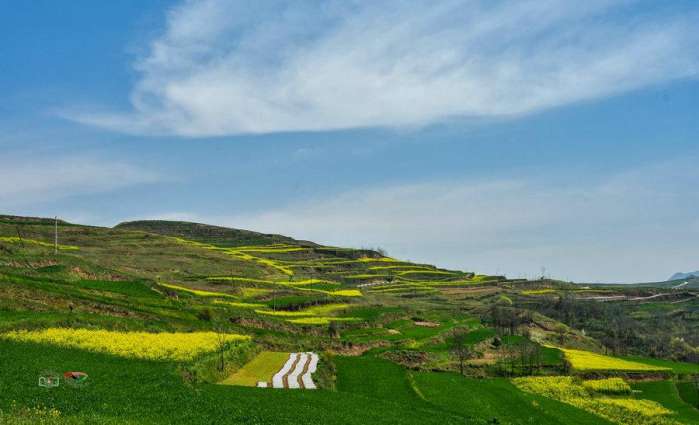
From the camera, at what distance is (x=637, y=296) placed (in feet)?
624

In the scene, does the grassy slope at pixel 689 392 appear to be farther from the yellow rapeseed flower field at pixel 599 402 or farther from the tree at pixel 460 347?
the tree at pixel 460 347

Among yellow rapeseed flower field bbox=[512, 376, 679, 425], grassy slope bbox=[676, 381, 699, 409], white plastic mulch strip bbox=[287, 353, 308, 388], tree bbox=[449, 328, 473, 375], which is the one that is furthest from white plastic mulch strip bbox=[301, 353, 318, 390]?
grassy slope bbox=[676, 381, 699, 409]

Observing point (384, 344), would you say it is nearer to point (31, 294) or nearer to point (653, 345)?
point (31, 294)

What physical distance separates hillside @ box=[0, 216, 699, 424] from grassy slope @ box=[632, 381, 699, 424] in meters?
0.32

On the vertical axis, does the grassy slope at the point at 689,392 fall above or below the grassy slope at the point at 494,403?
below

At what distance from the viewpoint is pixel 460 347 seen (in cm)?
7731

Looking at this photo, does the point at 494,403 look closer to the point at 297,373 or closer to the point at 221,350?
the point at 297,373

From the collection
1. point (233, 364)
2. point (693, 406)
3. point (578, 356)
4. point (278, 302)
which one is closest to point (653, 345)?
point (578, 356)

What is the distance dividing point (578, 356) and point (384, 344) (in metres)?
25.0

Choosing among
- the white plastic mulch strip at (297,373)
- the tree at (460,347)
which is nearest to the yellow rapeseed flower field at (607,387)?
the tree at (460,347)

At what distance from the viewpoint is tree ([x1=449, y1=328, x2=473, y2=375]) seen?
76125 millimetres

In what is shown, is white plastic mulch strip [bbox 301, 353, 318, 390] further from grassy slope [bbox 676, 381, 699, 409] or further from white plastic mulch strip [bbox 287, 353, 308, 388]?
grassy slope [bbox 676, 381, 699, 409]

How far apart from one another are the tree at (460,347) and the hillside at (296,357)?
31 centimetres

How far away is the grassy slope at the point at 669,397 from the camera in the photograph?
51625 millimetres
